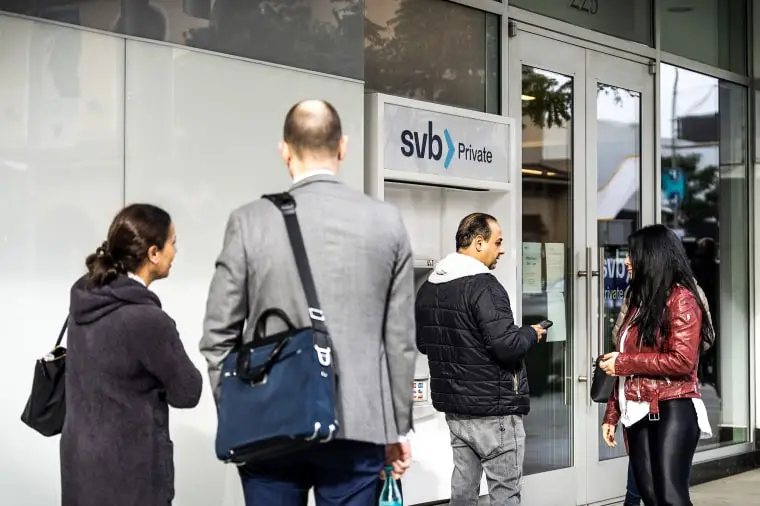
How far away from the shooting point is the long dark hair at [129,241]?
3.68 metres

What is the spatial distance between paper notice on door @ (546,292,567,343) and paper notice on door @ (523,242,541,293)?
0.17 m

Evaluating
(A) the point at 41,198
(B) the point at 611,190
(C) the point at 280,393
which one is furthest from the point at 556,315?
(C) the point at 280,393

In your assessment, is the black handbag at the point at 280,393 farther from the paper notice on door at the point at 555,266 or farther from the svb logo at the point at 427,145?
the paper notice on door at the point at 555,266

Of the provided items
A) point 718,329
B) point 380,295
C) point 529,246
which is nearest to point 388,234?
point 380,295

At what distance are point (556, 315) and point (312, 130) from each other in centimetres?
527

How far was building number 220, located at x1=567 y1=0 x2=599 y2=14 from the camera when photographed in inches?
332

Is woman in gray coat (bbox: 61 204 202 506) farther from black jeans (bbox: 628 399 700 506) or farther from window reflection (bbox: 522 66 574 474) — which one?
window reflection (bbox: 522 66 574 474)

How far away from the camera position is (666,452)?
503 centimetres

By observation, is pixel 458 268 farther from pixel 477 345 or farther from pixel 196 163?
Result: pixel 196 163

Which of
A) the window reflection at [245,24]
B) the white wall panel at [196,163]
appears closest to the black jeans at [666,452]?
the white wall panel at [196,163]

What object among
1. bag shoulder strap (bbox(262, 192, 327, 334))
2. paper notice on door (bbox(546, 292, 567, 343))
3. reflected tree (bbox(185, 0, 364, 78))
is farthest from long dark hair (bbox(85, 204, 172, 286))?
paper notice on door (bbox(546, 292, 567, 343))

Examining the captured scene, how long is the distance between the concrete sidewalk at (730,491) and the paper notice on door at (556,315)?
1.65m

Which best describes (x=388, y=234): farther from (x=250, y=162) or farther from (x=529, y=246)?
(x=529, y=246)

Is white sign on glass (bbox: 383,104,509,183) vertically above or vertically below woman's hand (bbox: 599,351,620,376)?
above
